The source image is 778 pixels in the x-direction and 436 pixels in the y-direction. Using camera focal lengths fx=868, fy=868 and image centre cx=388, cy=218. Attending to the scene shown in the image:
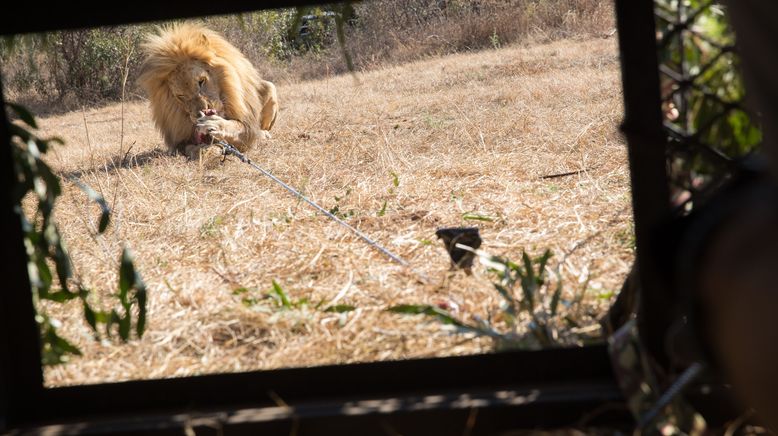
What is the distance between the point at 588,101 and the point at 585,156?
1809 mm

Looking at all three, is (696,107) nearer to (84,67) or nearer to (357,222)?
(357,222)

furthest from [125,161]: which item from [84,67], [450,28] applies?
[84,67]

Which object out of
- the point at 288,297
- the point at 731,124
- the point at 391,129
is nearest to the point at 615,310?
the point at 731,124

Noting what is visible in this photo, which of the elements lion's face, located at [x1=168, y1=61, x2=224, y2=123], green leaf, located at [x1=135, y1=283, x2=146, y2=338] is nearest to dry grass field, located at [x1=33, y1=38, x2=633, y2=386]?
green leaf, located at [x1=135, y1=283, x2=146, y2=338]

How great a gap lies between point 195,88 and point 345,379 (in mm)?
6154

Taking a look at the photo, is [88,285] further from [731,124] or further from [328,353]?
[731,124]

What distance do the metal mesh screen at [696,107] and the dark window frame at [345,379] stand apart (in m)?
0.07

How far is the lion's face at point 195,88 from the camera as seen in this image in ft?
23.7

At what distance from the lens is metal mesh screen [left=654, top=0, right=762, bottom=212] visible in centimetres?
139

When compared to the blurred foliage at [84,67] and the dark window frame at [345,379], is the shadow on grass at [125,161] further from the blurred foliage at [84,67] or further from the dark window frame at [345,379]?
the blurred foliage at [84,67]

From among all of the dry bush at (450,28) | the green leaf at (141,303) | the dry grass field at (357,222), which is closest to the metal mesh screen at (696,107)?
the dry grass field at (357,222)

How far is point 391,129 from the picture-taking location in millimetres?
6453

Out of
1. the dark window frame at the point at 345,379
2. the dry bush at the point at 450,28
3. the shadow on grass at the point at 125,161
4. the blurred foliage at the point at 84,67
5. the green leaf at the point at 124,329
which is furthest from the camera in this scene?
the blurred foliage at the point at 84,67

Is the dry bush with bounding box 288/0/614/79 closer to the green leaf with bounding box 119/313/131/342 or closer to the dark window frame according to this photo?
the green leaf with bounding box 119/313/131/342
